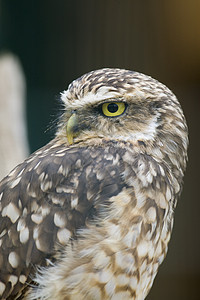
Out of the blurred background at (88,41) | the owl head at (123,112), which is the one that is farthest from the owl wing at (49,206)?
the blurred background at (88,41)

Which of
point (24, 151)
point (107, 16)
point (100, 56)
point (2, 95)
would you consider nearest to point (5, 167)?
point (24, 151)

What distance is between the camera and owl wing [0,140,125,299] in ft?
5.51

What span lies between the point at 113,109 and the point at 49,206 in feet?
1.25

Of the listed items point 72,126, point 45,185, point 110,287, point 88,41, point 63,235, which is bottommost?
point 110,287

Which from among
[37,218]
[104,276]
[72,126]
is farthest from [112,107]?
[104,276]

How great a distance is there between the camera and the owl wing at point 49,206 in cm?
168

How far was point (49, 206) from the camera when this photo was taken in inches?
66.9

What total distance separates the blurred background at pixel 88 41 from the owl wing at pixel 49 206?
4.59 ft

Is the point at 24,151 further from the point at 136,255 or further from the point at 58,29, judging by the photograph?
the point at 136,255

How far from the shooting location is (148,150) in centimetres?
183

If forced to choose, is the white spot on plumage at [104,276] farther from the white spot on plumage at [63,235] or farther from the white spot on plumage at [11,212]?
the white spot on plumage at [11,212]

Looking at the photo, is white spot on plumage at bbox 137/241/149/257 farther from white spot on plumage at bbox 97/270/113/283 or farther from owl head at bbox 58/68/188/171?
owl head at bbox 58/68/188/171

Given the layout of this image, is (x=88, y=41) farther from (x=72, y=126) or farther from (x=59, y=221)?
(x=59, y=221)

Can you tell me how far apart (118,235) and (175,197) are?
34cm
